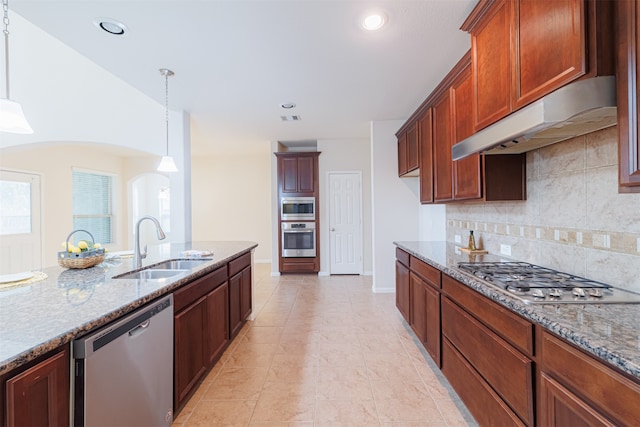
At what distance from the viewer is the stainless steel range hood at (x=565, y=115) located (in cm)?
108

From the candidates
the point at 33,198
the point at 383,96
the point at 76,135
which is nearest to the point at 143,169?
the point at 33,198

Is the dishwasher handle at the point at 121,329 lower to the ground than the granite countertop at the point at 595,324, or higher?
lower

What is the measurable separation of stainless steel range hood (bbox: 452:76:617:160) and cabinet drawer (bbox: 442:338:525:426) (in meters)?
1.26

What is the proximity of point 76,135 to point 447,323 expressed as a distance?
517cm

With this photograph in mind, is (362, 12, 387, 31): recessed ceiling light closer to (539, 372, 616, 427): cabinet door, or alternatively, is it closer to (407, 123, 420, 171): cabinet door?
(407, 123, 420, 171): cabinet door

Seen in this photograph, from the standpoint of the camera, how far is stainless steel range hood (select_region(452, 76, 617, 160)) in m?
1.08

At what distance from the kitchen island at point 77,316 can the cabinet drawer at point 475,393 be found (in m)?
1.73

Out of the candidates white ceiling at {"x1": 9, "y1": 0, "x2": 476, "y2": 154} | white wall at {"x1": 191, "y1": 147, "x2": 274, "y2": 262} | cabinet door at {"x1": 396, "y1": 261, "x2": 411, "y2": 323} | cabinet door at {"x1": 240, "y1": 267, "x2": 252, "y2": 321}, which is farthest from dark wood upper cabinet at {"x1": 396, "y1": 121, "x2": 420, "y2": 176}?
white wall at {"x1": 191, "y1": 147, "x2": 274, "y2": 262}

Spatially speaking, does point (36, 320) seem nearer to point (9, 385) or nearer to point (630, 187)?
point (9, 385)

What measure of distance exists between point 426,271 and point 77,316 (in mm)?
2259

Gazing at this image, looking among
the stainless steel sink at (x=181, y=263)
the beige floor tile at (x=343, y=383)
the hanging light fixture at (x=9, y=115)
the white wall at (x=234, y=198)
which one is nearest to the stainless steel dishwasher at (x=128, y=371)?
the stainless steel sink at (x=181, y=263)

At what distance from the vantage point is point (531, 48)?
4.54 feet

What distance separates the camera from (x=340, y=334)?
10.1 ft

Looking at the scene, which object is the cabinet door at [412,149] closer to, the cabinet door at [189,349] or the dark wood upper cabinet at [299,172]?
the dark wood upper cabinet at [299,172]
